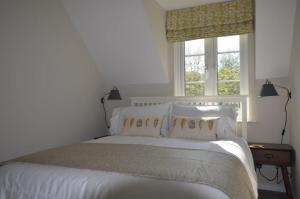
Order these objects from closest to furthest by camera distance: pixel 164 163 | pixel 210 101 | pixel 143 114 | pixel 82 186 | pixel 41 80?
pixel 82 186
pixel 164 163
pixel 41 80
pixel 143 114
pixel 210 101

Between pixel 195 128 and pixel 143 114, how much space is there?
0.67 m

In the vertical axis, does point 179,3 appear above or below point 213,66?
above

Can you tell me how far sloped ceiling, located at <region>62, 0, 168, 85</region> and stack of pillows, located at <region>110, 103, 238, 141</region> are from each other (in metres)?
0.65

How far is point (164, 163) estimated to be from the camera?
1.55m

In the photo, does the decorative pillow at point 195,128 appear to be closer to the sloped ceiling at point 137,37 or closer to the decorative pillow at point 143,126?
the decorative pillow at point 143,126

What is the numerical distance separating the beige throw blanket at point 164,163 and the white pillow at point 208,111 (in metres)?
0.83

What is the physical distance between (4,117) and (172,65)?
2.08m

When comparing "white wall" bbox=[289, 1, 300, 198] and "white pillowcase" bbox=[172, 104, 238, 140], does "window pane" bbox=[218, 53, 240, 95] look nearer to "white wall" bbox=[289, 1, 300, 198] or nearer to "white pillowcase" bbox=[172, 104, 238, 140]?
"white pillowcase" bbox=[172, 104, 238, 140]

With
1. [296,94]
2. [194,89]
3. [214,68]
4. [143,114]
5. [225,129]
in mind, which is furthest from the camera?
[194,89]

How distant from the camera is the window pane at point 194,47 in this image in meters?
3.22

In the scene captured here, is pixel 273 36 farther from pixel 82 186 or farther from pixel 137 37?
pixel 82 186

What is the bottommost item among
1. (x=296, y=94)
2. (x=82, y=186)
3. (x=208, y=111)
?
(x=82, y=186)

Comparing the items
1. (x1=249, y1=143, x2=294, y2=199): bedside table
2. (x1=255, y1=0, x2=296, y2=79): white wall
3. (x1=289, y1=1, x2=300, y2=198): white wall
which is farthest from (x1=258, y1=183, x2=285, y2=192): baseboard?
(x1=255, y1=0, x2=296, y2=79): white wall

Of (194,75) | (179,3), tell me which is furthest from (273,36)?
(179,3)
